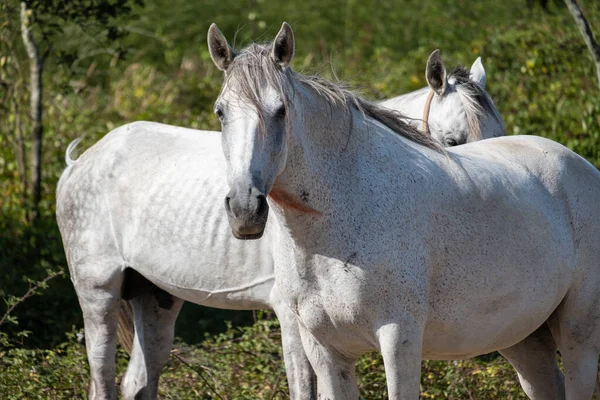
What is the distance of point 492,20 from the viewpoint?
13859 millimetres

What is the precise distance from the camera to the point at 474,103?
4926mm

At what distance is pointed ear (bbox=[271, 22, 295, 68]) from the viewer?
3254 mm

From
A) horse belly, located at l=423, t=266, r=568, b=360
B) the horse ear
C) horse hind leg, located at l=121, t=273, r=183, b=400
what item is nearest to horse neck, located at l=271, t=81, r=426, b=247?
horse belly, located at l=423, t=266, r=568, b=360

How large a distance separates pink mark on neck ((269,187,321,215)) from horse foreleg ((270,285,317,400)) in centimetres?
104

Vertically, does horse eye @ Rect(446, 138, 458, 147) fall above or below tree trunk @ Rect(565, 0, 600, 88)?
below

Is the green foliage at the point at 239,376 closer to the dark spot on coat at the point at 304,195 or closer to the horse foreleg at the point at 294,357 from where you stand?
the horse foreleg at the point at 294,357

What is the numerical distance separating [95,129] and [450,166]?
721cm

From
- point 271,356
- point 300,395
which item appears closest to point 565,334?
point 300,395

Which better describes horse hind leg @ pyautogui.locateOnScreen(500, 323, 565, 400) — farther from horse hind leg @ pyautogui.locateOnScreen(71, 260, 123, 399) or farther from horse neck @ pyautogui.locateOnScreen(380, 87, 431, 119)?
horse hind leg @ pyautogui.locateOnScreen(71, 260, 123, 399)

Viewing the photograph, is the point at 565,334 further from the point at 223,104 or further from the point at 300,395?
the point at 223,104

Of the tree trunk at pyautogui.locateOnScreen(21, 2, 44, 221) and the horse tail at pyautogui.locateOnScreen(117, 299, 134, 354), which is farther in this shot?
the tree trunk at pyautogui.locateOnScreen(21, 2, 44, 221)

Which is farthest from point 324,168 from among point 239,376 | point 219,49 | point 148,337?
point 239,376

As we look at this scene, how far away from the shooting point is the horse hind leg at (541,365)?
14.1ft

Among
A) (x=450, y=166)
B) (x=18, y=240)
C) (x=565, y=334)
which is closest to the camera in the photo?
(x=450, y=166)
